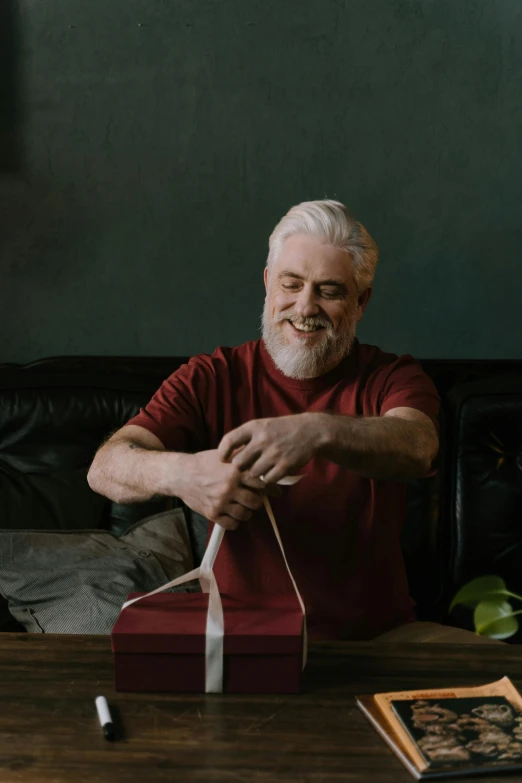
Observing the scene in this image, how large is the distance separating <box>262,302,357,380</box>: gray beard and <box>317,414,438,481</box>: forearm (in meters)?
0.30

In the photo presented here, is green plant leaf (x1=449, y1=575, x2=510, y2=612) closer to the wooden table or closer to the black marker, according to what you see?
the wooden table

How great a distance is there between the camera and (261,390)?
6.10 feet

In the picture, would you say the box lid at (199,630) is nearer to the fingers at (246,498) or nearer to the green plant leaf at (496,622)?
the fingers at (246,498)

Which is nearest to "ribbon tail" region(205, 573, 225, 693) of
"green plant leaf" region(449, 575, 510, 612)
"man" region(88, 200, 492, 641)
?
"man" region(88, 200, 492, 641)

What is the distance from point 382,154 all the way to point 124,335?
0.93m

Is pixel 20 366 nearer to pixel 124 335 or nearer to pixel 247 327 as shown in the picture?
pixel 124 335

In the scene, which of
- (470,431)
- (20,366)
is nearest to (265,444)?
(470,431)

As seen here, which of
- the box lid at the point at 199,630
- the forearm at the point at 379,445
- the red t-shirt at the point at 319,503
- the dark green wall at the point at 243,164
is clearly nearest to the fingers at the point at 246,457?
the forearm at the point at 379,445

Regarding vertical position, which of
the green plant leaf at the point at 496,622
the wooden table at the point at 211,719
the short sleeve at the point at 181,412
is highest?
the short sleeve at the point at 181,412

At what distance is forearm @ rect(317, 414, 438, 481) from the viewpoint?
1393 mm

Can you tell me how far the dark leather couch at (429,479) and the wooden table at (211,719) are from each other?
35.7 inches

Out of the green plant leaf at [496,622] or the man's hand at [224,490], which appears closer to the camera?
the man's hand at [224,490]

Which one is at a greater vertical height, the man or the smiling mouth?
the smiling mouth

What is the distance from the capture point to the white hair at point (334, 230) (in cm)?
181
